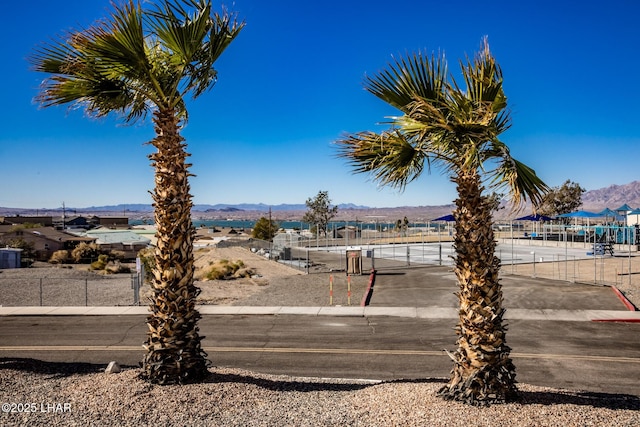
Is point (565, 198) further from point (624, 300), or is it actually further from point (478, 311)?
point (478, 311)

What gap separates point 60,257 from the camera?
154ft

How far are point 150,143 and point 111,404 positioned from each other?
14.0 ft

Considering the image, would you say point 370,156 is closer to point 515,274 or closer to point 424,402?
point 424,402

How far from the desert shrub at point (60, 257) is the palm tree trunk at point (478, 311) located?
46908mm

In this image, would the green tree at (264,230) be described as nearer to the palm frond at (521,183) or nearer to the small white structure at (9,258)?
the small white structure at (9,258)

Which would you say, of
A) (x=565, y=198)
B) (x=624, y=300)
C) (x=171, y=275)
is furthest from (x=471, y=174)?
(x=565, y=198)

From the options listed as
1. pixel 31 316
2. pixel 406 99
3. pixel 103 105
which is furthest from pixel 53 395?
pixel 31 316

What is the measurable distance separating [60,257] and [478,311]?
47.9 m

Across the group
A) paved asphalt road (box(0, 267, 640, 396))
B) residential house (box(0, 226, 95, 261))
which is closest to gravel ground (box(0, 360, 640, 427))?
paved asphalt road (box(0, 267, 640, 396))

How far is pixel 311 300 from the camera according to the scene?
22938 mm

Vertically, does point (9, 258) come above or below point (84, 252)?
above

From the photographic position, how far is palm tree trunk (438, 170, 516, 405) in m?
7.30

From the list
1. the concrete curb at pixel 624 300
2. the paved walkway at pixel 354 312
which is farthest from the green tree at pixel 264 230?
the concrete curb at pixel 624 300

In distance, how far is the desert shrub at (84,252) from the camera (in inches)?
1876
